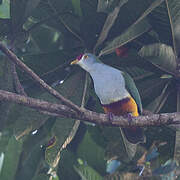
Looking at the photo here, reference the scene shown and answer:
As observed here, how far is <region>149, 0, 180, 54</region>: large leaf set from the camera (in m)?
3.01

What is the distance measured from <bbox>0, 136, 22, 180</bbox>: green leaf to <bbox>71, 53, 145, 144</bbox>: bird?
892 mm

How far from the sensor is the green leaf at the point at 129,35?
123 inches

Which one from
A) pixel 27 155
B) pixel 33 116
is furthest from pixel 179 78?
pixel 27 155

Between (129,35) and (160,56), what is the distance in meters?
0.39

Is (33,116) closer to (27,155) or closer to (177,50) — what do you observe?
(27,155)

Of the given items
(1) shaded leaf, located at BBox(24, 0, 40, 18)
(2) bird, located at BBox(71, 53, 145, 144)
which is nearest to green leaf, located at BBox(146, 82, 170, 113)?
(2) bird, located at BBox(71, 53, 145, 144)

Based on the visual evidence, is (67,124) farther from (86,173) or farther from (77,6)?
(77,6)

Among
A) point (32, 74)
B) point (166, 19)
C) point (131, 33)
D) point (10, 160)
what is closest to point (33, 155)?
point (10, 160)

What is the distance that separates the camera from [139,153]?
361 cm

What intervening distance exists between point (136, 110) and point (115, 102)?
Result: 215mm

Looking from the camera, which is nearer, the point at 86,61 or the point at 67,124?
the point at 67,124

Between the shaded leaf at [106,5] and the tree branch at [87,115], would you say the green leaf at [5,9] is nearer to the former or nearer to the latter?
the shaded leaf at [106,5]

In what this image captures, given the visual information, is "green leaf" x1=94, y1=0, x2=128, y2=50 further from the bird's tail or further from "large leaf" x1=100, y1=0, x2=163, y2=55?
the bird's tail

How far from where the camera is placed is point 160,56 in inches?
114
